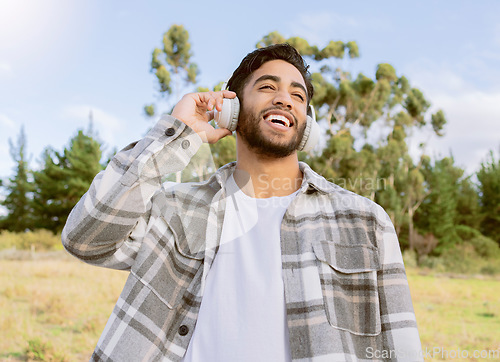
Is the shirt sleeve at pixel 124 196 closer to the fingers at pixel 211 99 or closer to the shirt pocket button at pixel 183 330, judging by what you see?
the fingers at pixel 211 99

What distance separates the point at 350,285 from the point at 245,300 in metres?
0.51

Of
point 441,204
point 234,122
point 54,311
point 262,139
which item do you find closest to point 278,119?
point 262,139

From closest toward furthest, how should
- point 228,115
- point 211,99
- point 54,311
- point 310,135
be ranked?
point 211,99 → point 228,115 → point 310,135 → point 54,311

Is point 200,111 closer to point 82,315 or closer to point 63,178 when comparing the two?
point 82,315

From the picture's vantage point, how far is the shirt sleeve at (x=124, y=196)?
1.82m

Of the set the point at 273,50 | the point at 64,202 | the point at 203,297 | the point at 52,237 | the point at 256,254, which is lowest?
the point at 203,297

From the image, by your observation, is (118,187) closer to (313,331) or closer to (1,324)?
(313,331)

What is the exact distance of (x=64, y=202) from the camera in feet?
80.9

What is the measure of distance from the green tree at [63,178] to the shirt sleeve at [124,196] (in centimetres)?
2333

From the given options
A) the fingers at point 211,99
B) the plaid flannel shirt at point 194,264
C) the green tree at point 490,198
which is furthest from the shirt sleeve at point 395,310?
the green tree at point 490,198

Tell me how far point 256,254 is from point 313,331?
18.8 inches

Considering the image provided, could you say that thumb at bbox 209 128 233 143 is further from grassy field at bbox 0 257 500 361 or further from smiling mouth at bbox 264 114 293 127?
grassy field at bbox 0 257 500 361

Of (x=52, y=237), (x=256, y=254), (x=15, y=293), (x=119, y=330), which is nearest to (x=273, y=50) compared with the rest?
(x=256, y=254)

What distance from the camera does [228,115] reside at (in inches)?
91.5
